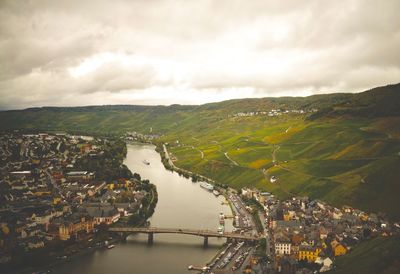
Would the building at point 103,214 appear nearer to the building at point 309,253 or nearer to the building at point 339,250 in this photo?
the building at point 309,253

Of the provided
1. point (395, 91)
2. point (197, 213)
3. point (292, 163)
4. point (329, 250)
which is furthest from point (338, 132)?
point (329, 250)

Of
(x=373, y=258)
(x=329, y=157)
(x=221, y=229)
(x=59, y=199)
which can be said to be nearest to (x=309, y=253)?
(x=373, y=258)

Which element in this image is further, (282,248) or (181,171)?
(181,171)

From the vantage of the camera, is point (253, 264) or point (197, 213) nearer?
point (253, 264)

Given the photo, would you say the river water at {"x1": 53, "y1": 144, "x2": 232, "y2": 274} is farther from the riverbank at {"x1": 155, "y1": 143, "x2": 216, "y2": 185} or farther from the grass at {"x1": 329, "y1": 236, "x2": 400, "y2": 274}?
the grass at {"x1": 329, "y1": 236, "x2": 400, "y2": 274}

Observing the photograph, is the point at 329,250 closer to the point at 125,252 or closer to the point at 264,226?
the point at 264,226

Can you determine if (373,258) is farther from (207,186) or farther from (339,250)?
(207,186)
